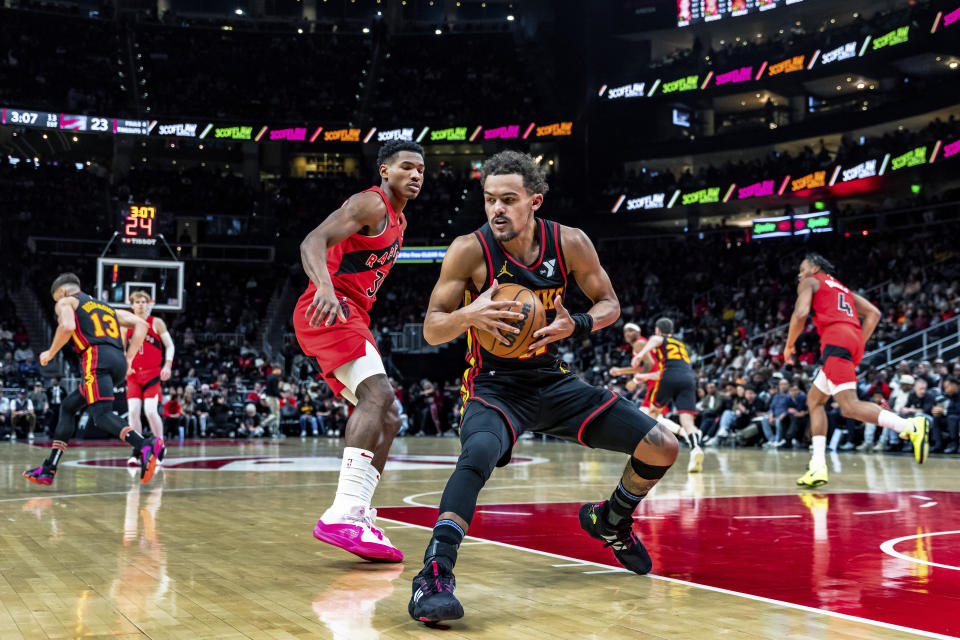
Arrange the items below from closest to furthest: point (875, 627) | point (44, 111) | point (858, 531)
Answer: point (875, 627)
point (858, 531)
point (44, 111)

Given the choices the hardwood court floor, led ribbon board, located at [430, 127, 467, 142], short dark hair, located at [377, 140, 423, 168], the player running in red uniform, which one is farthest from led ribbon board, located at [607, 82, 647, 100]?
short dark hair, located at [377, 140, 423, 168]

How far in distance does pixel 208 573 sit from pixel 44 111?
110 ft

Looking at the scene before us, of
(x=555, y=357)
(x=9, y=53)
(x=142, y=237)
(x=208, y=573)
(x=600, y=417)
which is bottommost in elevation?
(x=208, y=573)

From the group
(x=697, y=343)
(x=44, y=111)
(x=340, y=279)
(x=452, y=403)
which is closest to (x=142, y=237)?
(x=452, y=403)

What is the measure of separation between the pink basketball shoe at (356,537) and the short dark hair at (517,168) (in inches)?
68.6

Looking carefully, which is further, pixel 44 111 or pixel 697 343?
pixel 44 111

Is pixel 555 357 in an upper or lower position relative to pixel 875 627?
upper

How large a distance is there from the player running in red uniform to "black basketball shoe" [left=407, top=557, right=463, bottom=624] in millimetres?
5900

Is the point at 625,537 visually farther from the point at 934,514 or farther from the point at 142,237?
the point at 142,237

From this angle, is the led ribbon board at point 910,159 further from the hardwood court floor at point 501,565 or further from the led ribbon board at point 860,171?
the hardwood court floor at point 501,565

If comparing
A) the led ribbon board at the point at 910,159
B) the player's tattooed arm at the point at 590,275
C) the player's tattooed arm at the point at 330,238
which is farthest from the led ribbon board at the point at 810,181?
the player's tattooed arm at the point at 590,275

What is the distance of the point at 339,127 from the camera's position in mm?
37188

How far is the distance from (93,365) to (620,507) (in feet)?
21.2

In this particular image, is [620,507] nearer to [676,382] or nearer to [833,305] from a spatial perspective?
[833,305]
